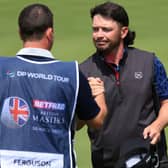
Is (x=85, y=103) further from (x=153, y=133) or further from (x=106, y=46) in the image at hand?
(x=106, y=46)

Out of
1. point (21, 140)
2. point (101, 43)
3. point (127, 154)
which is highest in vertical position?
point (101, 43)

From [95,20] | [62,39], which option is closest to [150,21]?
[62,39]

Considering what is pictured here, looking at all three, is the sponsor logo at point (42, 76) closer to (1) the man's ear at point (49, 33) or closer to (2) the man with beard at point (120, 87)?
(1) the man's ear at point (49, 33)

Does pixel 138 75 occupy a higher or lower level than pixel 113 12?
lower

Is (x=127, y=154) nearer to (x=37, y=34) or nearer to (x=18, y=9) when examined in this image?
(x=37, y=34)

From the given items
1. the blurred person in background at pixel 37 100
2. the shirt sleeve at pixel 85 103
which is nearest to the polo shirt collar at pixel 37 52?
the blurred person in background at pixel 37 100

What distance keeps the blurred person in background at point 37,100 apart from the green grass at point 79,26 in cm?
465

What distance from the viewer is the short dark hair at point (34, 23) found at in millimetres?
4227

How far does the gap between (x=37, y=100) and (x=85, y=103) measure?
256mm

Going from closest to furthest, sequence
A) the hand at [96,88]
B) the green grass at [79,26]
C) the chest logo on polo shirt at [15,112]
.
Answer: the chest logo on polo shirt at [15,112] < the hand at [96,88] < the green grass at [79,26]

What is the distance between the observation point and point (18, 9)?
34.4ft

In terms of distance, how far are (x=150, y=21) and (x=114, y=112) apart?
5047 millimetres

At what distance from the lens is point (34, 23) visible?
423 cm

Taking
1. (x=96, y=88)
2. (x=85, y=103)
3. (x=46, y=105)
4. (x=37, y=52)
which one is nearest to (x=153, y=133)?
(x=96, y=88)
